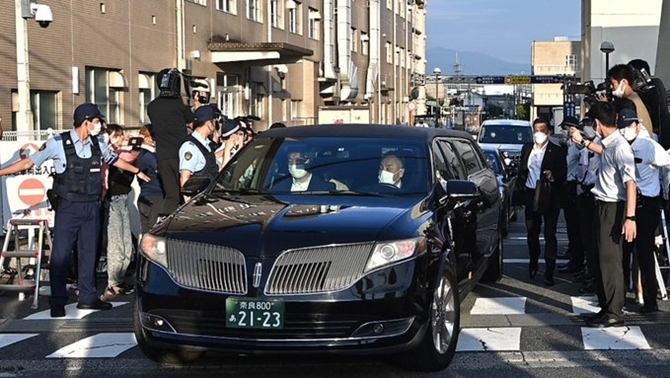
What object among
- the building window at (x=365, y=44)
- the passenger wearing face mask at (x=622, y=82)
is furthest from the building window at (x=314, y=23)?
the passenger wearing face mask at (x=622, y=82)

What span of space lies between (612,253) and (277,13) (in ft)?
108

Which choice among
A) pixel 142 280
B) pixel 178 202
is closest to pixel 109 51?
pixel 178 202

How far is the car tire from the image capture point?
246 inches

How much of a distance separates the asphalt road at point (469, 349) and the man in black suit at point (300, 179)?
52.7 inches

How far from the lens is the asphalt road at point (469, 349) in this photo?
655 centimetres

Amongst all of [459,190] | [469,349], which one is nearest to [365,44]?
[459,190]

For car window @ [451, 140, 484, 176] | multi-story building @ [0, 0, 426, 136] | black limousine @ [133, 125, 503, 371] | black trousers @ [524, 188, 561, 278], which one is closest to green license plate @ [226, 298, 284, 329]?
black limousine @ [133, 125, 503, 371]

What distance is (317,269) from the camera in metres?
5.89

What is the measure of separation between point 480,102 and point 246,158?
118 m

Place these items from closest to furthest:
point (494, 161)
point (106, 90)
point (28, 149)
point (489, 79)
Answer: point (28, 149)
point (494, 161)
point (106, 90)
point (489, 79)

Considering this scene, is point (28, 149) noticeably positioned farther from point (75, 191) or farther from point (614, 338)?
point (614, 338)

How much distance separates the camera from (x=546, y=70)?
122062 millimetres

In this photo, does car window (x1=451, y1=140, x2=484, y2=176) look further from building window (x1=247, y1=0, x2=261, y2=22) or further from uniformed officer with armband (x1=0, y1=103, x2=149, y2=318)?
building window (x1=247, y1=0, x2=261, y2=22)

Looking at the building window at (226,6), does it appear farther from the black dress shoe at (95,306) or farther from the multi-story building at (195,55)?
the black dress shoe at (95,306)
